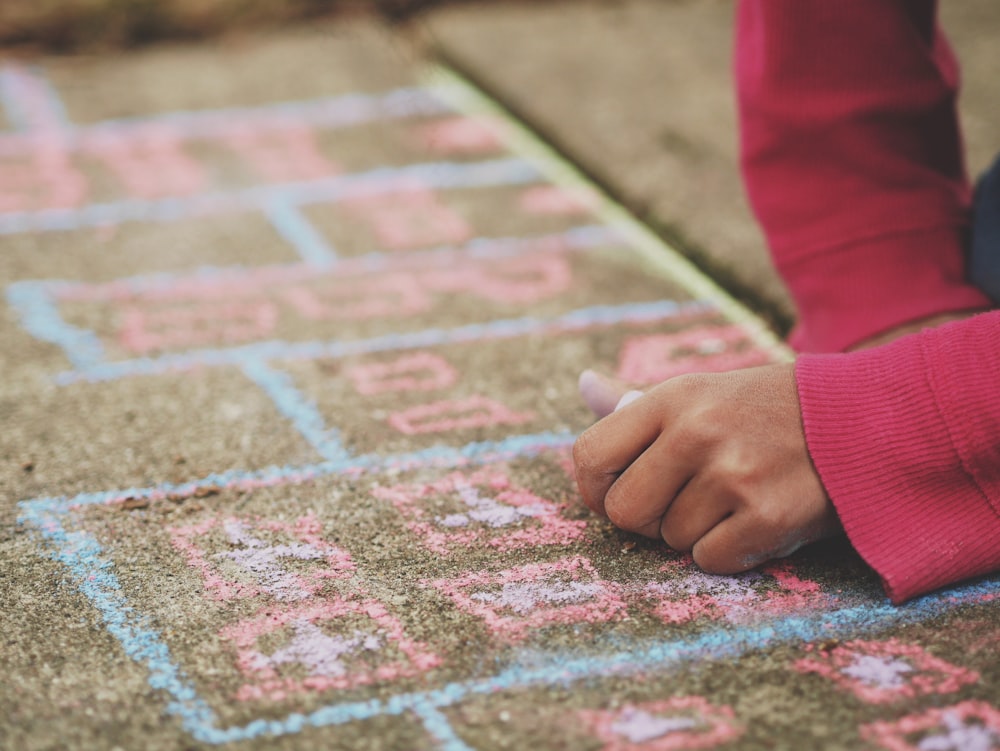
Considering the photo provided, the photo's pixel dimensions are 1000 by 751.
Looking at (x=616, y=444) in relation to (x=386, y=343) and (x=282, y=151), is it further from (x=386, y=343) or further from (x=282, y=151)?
(x=282, y=151)

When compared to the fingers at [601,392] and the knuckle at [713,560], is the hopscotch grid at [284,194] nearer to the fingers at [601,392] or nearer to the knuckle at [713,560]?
the fingers at [601,392]

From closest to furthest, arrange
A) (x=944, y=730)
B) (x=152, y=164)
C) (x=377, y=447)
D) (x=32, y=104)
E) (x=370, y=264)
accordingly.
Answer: (x=944, y=730), (x=377, y=447), (x=370, y=264), (x=152, y=164), (x=32, y=104)

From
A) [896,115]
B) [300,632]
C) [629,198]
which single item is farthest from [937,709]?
[629,198]

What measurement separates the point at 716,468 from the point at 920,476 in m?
0.22

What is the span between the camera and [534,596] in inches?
52.1

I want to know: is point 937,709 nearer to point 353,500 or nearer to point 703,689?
point 703,689

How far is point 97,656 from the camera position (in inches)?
47.9

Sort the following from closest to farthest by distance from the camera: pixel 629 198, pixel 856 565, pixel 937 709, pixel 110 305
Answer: pixel 937 709 → pixel 856 565 → pixel 110 305 → pixel 629 198

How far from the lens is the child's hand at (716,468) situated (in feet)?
4.17

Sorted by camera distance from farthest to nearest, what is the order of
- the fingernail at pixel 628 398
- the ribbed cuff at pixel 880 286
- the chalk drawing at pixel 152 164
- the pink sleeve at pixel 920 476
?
1. the chalk drawing at pixel 152 164
2. the ribbed cuff at pixel 880 286
3. the fingernail at pixel 628 398
4. the pink sleeve at pixel 920 476

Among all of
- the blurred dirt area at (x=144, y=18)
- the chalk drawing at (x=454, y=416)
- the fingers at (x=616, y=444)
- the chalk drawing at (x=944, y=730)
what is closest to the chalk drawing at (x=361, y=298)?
the chalk drawing at (x=454, y=416)

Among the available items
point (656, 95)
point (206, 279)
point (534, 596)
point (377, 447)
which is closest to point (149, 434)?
point (377, 447)

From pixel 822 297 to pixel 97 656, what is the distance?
1.09 metres

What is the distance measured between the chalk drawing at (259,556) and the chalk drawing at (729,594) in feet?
1.16
